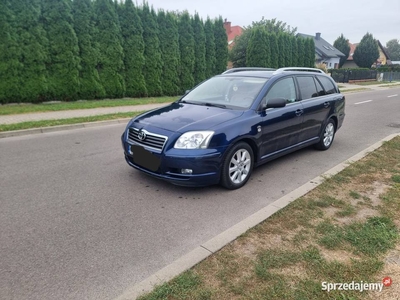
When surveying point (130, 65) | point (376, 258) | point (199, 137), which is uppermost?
point (130, 65)

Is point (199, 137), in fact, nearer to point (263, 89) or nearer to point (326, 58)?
point (263, 89)

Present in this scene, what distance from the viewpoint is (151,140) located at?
13.3 ft

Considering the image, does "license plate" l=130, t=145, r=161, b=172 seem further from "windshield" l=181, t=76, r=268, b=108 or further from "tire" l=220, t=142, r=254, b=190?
"windshield" l=181, t=76, r=268, b=108

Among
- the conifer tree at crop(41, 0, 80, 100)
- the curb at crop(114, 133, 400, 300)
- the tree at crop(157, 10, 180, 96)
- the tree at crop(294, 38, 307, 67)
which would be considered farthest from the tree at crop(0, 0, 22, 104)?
the tree at crop(294, 38, 307, 67)

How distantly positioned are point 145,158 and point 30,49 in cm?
1036

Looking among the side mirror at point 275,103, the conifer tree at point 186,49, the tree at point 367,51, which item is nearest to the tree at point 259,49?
the conifer tree at point 186,49

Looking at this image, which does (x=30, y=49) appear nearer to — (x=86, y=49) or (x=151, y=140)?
(x=86, y=49)

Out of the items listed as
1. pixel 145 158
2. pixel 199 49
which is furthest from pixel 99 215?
pixel 199 49

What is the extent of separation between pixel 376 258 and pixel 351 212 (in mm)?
922

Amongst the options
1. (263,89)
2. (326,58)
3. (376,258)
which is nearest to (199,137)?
(263,89)

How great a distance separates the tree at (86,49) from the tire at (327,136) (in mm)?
10647

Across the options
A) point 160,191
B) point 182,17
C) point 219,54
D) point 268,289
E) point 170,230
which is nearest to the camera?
point 268,289

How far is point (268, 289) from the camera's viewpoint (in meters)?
2.27

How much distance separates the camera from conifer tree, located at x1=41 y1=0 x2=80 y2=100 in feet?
39.7
